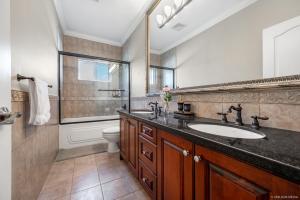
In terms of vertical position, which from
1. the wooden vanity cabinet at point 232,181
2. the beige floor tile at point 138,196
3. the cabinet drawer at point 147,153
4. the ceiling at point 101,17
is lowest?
the beige floor tile at point 138,196

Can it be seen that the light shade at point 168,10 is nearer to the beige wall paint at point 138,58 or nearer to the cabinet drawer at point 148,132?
the beige wall paint at point 138,58

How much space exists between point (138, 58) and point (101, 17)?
991 mm

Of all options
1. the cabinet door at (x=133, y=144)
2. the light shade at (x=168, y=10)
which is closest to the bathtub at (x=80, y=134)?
the cabinet door at (x=133, y=144)

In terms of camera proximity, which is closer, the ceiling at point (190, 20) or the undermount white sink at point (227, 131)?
the undermount white sink at point (227, 131)

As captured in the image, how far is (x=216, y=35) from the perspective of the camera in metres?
1.21

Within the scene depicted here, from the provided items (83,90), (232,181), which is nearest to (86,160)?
(83,90)

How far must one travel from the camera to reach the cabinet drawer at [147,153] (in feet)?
3.84

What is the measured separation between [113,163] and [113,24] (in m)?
2.57

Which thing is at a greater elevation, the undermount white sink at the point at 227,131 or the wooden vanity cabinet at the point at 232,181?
the undermount white sink at the point at 227,131

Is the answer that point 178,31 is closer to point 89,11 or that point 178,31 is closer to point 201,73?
point 201,73

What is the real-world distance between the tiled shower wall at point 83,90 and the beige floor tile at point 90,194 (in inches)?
76.6

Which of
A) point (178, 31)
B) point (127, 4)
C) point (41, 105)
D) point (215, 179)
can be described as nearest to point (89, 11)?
point (127, 4)

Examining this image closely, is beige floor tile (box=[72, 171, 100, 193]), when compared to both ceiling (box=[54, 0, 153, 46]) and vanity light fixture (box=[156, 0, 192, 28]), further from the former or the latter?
ceiling (box=[54, 0, 153, 46])

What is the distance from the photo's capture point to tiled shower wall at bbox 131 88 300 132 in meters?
0.75
